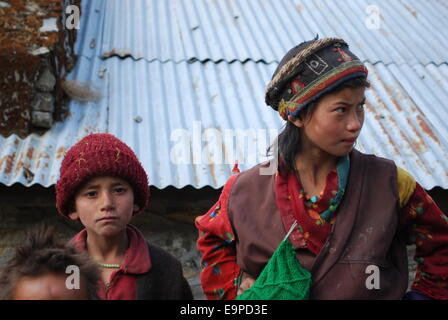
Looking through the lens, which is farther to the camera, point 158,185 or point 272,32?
point 272,32

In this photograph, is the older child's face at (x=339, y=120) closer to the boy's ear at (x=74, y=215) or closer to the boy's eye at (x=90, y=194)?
the boy's eye at (x=90, y=194)

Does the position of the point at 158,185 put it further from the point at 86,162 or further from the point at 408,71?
the point at 408,71

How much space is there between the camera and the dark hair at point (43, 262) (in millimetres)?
1565

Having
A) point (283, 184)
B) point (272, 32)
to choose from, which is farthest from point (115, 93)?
point (283, 184)

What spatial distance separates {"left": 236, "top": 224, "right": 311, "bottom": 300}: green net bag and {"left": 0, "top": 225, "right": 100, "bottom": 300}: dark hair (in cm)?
50

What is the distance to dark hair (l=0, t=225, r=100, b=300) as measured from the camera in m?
1.57

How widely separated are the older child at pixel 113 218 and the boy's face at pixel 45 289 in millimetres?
391

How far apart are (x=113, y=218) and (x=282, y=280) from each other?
69 cm

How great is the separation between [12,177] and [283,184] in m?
2.02

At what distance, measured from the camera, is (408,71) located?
15.7 ft

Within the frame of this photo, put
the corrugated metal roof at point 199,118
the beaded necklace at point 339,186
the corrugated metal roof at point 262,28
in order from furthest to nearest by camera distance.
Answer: the corrugated metal roof at point 262,28 < the corrugated metal roof at point 199,118 < the beaded necklace at point 339,186

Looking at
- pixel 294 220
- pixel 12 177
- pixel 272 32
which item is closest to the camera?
pixel 294 220

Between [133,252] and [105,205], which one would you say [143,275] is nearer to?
[133,252]

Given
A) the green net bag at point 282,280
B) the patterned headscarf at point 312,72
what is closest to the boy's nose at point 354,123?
the patterned headscarf at point 312,72
